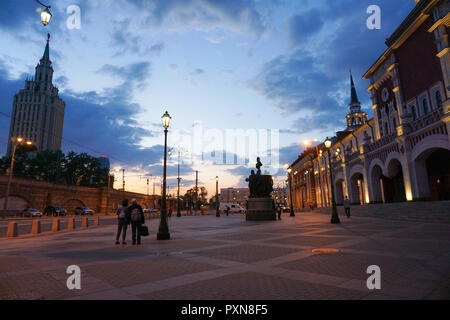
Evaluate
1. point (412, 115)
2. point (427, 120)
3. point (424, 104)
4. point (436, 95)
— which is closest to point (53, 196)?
point (412, 115)

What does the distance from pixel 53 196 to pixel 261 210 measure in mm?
44755

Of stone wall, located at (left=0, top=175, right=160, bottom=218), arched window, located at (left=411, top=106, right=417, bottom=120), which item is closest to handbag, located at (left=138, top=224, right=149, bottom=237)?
arched window, located at (left=411, top=106, right=417, bottom=120)

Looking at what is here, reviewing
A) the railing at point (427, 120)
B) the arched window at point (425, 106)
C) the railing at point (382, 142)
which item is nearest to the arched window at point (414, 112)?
the arched window at point (425, 106)

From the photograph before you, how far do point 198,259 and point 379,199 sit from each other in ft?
101

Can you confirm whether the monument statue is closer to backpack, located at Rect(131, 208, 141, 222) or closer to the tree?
backpack, located at Rect(131, 208, 141, 222)

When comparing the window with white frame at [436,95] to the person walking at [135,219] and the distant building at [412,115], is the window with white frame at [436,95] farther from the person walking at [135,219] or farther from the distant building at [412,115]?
the person walking at [135,219]

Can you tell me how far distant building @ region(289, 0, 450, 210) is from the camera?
22.0m

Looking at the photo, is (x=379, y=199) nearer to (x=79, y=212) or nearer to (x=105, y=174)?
(x=79, y=212)

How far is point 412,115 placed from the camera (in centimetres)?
2564

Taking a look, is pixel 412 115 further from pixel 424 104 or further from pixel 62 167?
pixel 62 167

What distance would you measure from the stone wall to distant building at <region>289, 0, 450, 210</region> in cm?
4826

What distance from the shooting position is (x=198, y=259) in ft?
22.7

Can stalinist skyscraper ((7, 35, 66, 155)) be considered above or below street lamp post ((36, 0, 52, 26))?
above

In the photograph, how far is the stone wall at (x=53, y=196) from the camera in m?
42.1
